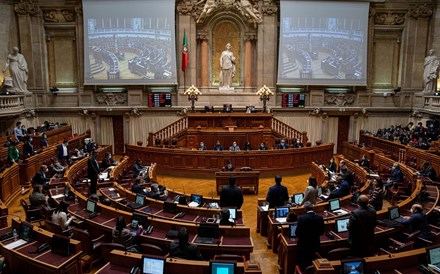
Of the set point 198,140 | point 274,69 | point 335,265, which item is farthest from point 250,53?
point 335,265

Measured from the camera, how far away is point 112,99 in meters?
20.1

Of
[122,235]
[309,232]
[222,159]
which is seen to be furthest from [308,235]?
[222,159]

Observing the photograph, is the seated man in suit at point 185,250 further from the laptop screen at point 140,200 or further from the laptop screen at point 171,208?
the laptop screen at point 140,200

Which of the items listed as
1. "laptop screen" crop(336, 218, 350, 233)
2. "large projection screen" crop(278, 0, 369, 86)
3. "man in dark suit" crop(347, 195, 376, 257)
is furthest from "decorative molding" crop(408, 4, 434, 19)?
"man in dark suit" crop(347, 195, 376, 257)

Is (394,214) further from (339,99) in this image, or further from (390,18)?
(390,18)

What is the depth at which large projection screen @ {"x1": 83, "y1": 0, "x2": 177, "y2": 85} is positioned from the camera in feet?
63.3

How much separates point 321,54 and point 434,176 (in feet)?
35.4

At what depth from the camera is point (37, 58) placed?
64.2ft

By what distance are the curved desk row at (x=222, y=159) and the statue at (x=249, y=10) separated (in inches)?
338

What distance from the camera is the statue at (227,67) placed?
769 inches

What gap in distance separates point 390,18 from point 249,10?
804 centimetres

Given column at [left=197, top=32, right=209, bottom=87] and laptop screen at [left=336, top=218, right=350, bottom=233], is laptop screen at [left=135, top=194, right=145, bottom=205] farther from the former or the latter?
column at [left=197, top=32, right=209, bottom=87]

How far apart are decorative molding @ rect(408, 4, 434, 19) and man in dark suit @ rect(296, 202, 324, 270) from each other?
1844 centimetres

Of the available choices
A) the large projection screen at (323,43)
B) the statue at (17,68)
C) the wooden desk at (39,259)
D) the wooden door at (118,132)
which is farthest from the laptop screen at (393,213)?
the statue at (17,68)
